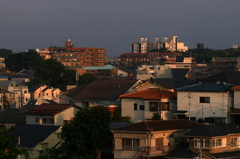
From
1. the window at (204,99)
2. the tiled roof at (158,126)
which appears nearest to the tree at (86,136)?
the tiled roof at (158,126)

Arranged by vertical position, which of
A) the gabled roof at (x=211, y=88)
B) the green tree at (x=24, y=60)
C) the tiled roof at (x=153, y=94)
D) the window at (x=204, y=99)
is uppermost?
the green tree at (x=24, y=60)

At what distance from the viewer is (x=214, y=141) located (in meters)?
23.4

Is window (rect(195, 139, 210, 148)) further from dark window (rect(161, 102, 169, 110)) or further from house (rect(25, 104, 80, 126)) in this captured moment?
house (rect(25, 104, 80, 126))

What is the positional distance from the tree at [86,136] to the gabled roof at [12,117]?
9.17 meters

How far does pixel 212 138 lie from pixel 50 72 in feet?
178

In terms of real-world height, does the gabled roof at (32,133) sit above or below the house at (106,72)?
below

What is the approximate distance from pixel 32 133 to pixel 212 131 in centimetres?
911

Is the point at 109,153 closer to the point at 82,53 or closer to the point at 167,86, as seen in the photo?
the point at 167,86

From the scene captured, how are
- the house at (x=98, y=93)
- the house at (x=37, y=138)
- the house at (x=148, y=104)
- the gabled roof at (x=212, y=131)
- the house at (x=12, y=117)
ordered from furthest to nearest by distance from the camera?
the house at (x=98, y=93) < the house at (x=12, y=117) < the house at (x=148, y=104) < the house at (x=37, y=138) < the gabled roof at (x=212, y=131)

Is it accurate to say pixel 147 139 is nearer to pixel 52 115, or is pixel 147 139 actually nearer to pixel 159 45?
pixel 52 115

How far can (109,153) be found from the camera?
26.1 metres

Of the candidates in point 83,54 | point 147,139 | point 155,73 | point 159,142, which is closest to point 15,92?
point 155,73

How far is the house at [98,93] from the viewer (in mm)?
36250

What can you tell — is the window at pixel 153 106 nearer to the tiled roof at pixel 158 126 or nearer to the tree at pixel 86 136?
the tiled roof at pixel 158 126
